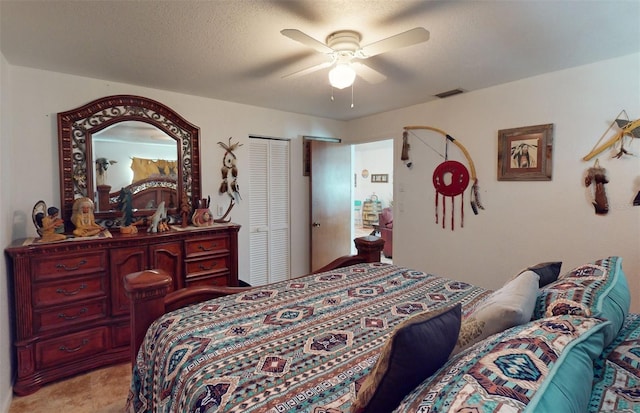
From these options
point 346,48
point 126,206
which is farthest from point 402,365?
point 126,206

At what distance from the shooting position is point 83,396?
6.93ft

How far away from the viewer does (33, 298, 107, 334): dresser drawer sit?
2.18m

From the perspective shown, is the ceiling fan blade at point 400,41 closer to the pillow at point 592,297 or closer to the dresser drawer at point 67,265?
the pillow at point 592,297

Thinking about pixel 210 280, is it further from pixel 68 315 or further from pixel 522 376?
pixel 522 376

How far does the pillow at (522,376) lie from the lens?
0.62m

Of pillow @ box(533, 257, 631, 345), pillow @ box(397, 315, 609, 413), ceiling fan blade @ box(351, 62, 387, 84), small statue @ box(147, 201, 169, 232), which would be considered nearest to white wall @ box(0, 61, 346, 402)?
small statue @ box(147, 201, 169, 232)

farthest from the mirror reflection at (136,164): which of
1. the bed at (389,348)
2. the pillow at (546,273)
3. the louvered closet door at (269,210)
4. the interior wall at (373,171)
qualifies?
the interior wall at (373,171)

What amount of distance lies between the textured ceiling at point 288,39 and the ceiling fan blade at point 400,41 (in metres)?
0.16

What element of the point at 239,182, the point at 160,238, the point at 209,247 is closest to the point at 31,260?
the point at 160,238

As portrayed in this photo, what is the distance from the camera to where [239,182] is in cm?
355

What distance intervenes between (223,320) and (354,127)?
358 cm

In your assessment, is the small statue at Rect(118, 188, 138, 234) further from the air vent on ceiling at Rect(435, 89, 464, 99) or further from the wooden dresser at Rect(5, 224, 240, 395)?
the air vent on ceiling at Rect(435, 89, 464, 99)

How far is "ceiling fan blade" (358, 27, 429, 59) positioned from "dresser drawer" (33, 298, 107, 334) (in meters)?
2.64

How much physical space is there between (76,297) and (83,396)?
26.8 inches
